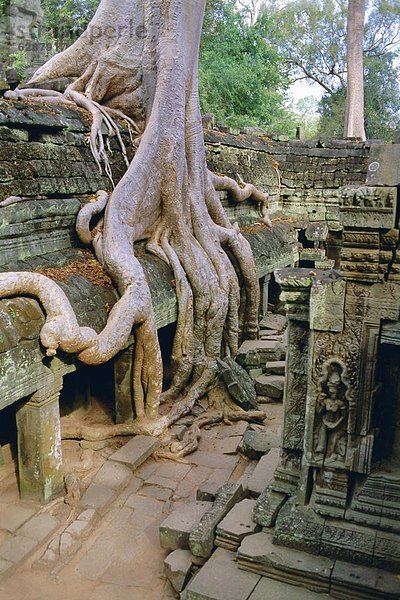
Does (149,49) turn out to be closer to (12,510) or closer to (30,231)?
(30,231)

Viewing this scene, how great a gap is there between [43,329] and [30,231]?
1.49 metres

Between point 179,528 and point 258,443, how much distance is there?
6.24 feet

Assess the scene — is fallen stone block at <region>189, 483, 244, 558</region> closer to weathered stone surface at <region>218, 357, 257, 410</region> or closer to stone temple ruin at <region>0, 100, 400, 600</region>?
stone temple ruin at <region>0, 100, 400, 600</region>

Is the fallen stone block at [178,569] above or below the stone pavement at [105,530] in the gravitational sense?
above

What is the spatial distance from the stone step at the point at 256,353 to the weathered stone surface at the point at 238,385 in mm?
712

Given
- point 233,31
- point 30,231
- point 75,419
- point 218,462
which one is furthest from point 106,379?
point 233,31

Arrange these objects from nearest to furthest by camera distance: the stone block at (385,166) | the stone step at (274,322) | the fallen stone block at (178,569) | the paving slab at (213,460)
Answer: the stone block at (385,166)
the fallen stone block at (178,569)
the paving slab at (213,460)
the stone step at (274,322)

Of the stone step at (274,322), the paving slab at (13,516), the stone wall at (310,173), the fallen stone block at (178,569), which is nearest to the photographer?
the fallen stone block at (178,569)

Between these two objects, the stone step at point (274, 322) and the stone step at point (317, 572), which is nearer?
the stone step at point (317, 572)

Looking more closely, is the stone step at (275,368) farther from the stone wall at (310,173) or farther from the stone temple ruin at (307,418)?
the stone wall at (310,173)

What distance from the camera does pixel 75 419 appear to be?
689 centimetres

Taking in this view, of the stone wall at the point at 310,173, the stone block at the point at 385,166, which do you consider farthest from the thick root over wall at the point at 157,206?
the stone wall at the point at 310,173

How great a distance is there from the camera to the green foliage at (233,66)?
17.3 m

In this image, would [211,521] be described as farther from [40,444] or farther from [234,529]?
[40,444]
